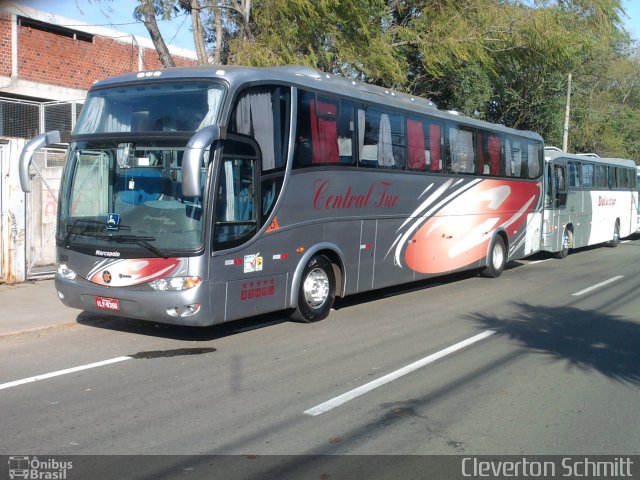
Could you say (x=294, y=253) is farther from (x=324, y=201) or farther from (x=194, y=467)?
(x=194, y=467)

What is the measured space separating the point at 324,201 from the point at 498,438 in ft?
18.0

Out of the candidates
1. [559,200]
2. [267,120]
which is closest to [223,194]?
[267,120]

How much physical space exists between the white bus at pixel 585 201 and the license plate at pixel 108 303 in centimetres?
1426

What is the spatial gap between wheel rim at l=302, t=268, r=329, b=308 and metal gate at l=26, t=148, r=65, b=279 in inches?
242

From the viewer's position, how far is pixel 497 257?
1673 centimetres

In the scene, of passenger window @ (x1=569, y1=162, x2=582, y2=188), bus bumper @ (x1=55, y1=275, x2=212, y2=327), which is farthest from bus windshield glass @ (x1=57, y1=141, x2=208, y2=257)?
passenger window @ (x1=569, y1=162, x2=582, y2=188)

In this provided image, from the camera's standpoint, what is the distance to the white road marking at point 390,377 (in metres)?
6.37

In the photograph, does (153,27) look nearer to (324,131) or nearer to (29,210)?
(29,210)

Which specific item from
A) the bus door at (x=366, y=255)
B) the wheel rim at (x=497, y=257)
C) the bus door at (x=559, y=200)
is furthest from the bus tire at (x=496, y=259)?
the bus door at (x=366, y=255)

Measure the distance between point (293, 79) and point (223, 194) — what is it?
2.30m

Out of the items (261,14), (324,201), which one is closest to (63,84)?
(261,14)

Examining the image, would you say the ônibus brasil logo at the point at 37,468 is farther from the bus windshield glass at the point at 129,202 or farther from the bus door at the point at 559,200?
the bus door at the point at 559,200

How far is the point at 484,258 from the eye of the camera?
15992 millimetres

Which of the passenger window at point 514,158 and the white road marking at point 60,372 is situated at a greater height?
the passenger window at point 514,158
